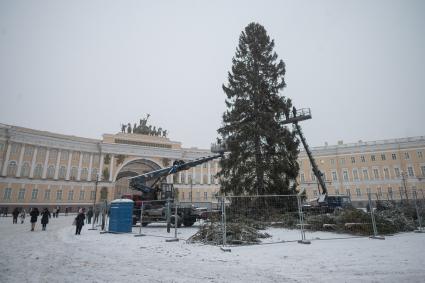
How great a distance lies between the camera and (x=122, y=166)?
206ft

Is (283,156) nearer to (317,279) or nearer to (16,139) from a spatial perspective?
(317,279)

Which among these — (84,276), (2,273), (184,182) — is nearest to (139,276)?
(84,276)

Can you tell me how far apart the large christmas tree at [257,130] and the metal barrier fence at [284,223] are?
6.87 meters

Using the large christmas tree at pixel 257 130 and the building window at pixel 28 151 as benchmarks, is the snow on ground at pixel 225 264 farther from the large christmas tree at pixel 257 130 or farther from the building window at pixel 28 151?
the building window at pixel 28 151

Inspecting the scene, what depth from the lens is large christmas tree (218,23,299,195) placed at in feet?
73.2

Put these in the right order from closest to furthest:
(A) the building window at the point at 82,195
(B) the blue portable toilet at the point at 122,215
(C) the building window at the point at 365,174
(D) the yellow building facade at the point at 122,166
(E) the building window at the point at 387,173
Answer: (B) the blue portable toilet at the point at 122,215 → (D) the yellow building facade at the point at 122,166 → (A) the building window at the point at 82,195 → (E) the building window at the point at 387,173 → (C) the building window at the point at 365,174

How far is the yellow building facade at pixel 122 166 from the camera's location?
50188 mm

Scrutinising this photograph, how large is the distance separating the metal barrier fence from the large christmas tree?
6.87 meters

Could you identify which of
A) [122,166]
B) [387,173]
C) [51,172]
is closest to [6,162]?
[51,172]

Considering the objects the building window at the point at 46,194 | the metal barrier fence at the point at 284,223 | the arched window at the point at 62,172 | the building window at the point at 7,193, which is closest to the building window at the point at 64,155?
the arched window at the point at 62,172

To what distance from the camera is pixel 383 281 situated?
4859mm

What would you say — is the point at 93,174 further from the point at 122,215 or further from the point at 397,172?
the point at 397,172

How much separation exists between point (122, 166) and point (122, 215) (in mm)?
50457

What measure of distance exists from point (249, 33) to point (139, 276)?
2835cm
